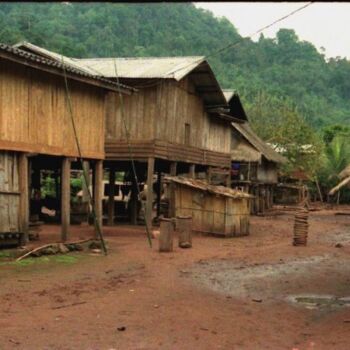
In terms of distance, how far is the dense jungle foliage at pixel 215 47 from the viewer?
72750 millimetres

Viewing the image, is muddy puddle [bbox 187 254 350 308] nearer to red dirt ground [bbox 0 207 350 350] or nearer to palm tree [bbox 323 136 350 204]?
red dirt ground [bbox 0 207 350 350]

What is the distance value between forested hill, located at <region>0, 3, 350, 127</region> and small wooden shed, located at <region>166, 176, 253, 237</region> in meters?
50.5

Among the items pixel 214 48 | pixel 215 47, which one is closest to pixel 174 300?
pixel 214 48

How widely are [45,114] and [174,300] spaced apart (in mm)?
7633

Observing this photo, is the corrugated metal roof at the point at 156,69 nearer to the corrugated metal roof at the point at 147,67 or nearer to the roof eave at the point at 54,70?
the corrugated metal roof at the point at 147,67

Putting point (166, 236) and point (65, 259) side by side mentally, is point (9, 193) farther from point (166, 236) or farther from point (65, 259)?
point (166, 236)

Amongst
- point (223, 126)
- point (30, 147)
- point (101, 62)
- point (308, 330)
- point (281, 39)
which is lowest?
point (308, 330)

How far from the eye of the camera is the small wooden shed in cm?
2059

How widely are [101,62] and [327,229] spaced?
12621mm

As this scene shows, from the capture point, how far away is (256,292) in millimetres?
10414

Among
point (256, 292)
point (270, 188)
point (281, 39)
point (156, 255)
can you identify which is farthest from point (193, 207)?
point (281, 39)

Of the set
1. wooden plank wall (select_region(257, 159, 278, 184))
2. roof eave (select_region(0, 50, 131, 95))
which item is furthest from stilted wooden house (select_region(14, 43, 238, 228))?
wooden plank wall (select_region(257, 159, 278, 184))

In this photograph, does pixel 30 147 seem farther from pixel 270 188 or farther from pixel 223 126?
pixel 270 188

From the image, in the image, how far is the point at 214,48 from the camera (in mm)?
89125
